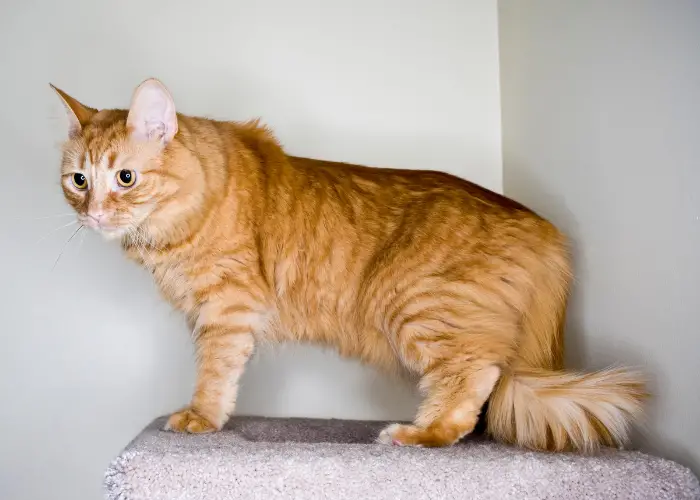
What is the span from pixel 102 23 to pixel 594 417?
2.05 meters

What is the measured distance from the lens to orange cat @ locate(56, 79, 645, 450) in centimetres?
162

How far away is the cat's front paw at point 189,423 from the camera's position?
1.65 m

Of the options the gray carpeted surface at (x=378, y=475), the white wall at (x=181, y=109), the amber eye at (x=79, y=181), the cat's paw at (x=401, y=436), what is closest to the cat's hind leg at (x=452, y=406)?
the cat's paw at (x=401, y=436)

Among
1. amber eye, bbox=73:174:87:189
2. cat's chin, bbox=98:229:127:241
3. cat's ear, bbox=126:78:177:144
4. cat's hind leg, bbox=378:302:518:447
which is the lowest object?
cat's hind leg, bbox=378:302:518:447

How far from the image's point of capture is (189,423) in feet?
5.46

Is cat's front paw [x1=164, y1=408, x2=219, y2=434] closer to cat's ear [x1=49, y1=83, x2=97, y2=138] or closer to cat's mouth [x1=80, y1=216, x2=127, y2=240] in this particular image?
cat's mouth [x1=80, y1=216, x2=127, y2=240]

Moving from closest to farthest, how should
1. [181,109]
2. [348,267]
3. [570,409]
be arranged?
[570,409] < [348,267] < [181,109]

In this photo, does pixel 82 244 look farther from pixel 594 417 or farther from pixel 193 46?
pixel 594 417

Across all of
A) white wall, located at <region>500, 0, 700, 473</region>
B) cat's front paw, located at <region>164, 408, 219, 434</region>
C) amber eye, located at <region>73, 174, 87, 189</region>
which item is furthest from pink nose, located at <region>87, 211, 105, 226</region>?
white wall, located at <region>500, 0, 700, 473</region>

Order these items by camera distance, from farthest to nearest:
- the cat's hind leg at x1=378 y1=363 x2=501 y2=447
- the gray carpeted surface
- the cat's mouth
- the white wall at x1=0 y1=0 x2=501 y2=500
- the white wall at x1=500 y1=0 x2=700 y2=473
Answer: the white wall at x1=0 y1=0 x2=501 y2=500
the cat's mouth
the cat's hind leg at x1=378 y1=363 x2=501 y2=447
the white wall at x1=500 y1=0 x2=700 y2=473
the gray carpeted surface

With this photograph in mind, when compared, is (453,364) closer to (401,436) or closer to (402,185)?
(401,436)

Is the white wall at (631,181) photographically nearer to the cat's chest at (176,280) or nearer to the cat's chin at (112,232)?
the cat's chest at (176,280)

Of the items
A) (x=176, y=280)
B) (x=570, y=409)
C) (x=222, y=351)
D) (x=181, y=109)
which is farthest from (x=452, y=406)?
(x=181, y=109)

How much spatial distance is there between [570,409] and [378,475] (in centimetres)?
49
